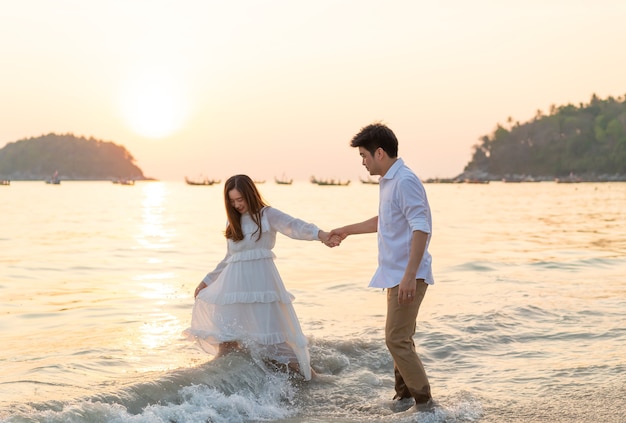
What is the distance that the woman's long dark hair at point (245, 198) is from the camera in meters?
6.32

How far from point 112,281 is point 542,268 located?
936cm

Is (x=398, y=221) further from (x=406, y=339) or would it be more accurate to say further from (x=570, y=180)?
(x=570, y=180)

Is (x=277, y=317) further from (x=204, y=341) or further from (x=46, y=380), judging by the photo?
(x=46, y=380)

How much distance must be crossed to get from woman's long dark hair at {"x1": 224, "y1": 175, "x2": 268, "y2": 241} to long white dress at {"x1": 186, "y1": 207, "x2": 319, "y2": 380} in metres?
0.05

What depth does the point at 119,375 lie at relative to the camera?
294 inches

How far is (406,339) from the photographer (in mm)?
5508

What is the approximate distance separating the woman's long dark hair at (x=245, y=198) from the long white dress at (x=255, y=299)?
0.05 metres

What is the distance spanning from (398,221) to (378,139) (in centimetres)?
63

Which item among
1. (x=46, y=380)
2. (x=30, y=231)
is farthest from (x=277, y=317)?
(x=30, y=231)

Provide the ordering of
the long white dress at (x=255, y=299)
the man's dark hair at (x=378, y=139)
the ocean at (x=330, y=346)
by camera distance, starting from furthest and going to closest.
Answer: the long white dress at (x=255, y=299)
the ocean at (x=330, y=346)
the man's dark hair at (x=378, y=139)

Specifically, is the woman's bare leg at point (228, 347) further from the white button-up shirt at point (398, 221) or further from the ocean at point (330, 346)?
the white button-up shirt at point (398, 221)

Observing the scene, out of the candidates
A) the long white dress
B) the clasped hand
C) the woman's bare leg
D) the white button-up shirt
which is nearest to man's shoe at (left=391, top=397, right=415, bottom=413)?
the long white dress

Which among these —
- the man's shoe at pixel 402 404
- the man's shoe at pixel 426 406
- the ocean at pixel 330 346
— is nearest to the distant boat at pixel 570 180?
the ocean at pixel 330 346

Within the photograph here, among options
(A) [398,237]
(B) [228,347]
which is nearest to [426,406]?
(A) [398,237]
